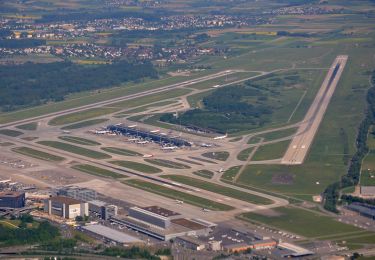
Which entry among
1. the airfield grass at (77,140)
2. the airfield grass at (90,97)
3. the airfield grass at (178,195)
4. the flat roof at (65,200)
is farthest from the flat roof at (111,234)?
the airfield grass at (90,97)

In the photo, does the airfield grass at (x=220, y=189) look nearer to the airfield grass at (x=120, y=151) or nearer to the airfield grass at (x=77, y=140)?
the airfield grass at (x=120, y=151)

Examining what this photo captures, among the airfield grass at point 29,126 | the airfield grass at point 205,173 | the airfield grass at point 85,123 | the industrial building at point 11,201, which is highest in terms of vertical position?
the industrial building at point 11,201

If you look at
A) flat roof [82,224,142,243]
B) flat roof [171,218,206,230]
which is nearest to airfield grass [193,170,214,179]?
flat roof [171,218,206,230]

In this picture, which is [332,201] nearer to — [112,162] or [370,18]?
[112,162]

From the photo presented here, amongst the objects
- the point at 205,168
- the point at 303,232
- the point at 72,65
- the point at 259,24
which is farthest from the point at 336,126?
the point at 259,24

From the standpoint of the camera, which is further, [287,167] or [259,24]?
[259,24]

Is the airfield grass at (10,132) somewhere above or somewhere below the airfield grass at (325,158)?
below

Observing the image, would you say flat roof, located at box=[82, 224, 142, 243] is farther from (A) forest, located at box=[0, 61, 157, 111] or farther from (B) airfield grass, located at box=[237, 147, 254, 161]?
(A) forest, located at box=[0, 61, 157, 111]
